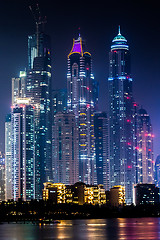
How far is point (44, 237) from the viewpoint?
13875 centimetres

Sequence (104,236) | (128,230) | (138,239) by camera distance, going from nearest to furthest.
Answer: (138,239)
(104,236)
(128,230)

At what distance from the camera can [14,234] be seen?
483ft

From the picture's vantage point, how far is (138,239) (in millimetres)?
132125

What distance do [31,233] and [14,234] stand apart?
419cm

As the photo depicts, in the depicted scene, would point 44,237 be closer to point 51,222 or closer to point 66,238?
point 66,238

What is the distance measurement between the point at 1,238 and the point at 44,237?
8.78m

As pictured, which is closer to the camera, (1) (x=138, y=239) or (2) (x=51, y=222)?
(1) (x=138, y=239)

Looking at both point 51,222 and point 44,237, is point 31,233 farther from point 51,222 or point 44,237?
point 51,222

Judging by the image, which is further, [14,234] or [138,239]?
[14,234]

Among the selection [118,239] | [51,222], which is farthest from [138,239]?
[51,222]

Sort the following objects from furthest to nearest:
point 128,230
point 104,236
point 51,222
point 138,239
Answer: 1. point 51,222
2. point 128,230
3. point 104,236
4. point 138,239

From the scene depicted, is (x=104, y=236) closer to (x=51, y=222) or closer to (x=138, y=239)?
(x=138, y=239)

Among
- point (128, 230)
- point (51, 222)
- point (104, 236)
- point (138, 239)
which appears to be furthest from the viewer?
point (51, 222)

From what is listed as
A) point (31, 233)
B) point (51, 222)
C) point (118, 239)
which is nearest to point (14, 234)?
point (31, 233)
